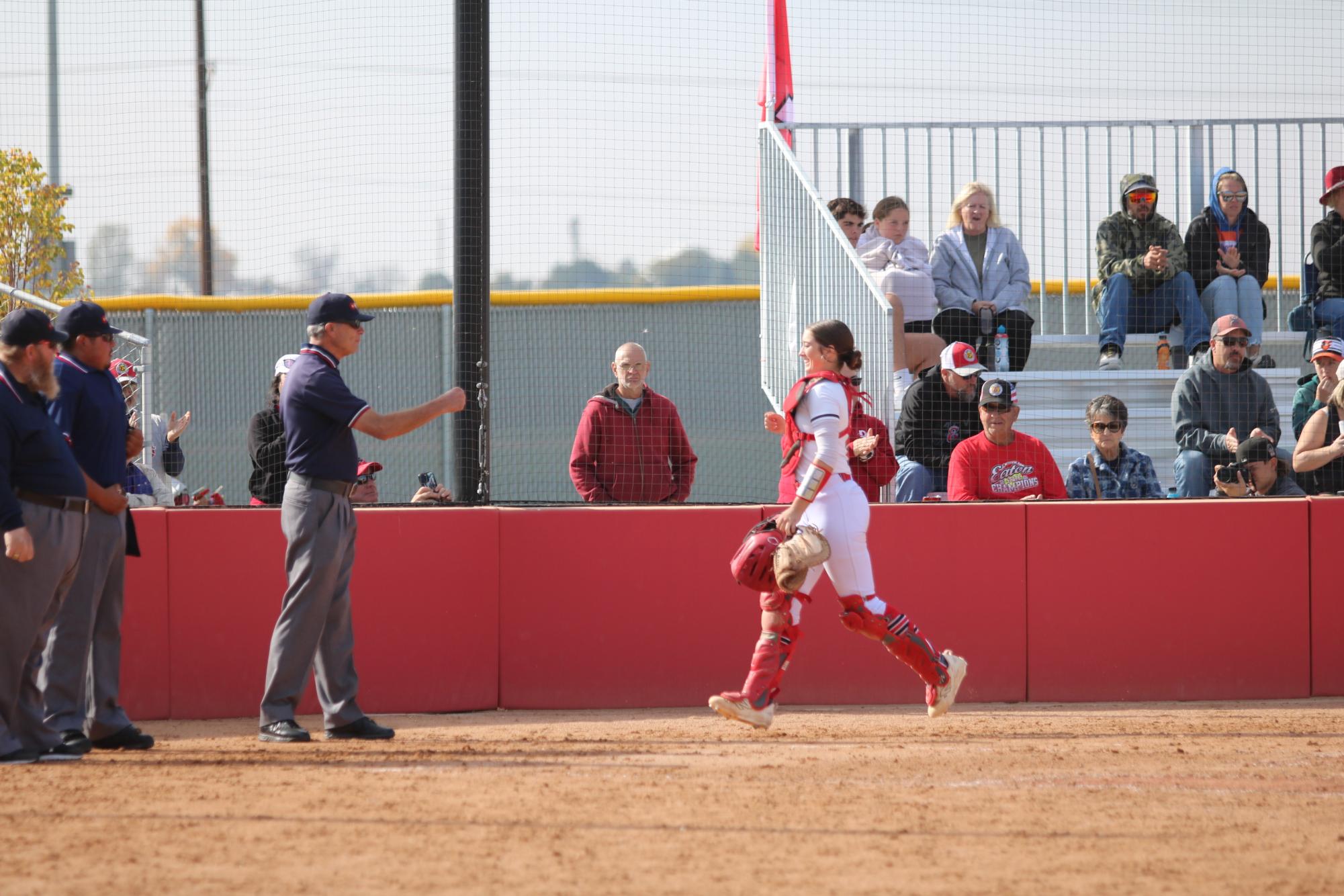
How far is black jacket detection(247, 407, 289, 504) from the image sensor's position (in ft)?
25.9

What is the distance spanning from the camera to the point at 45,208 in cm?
1228

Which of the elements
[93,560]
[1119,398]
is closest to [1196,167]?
[1119,398]

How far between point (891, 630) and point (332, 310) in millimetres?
2901

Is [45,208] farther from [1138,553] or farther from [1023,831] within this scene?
[1023,831]

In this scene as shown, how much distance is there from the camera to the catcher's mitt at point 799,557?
620 cm

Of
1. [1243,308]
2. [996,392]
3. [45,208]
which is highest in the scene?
[45,208]

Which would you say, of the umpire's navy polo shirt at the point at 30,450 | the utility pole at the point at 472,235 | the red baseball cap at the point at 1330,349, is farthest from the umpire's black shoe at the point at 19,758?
the red baseball cap at the point at 1330,349

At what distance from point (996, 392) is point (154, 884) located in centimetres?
523

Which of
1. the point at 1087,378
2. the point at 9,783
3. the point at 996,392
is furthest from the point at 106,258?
the point at 1087,378

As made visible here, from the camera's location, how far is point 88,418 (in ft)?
20.2

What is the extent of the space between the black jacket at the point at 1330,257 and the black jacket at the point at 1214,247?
1.14ft

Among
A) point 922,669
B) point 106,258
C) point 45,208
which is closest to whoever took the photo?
point 922,669

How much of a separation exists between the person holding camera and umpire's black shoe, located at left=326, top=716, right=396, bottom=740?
4.94 meters

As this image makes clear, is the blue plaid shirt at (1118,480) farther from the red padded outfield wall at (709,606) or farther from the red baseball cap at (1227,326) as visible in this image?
the red baseball cap at (1227,326)
